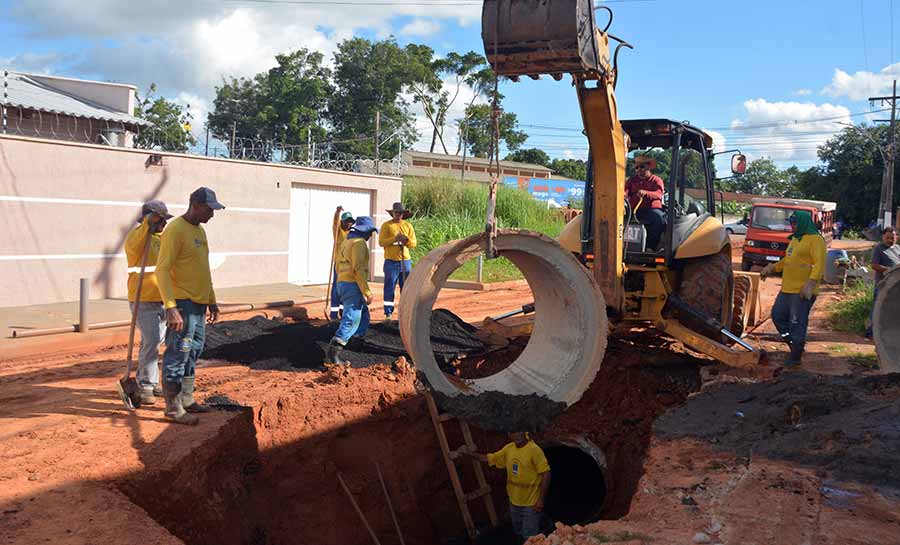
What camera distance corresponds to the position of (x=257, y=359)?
29.6ft

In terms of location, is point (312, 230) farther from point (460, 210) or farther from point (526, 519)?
point (526, 519)

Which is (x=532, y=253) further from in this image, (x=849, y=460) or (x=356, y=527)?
(x=356, y=527)

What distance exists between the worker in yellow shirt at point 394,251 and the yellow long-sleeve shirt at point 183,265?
5.21 m

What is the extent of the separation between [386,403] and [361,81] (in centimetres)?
3465

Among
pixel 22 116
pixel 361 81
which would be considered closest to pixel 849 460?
pixel 22 116

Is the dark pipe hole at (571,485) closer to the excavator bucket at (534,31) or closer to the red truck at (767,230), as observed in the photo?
the excavator bucket at (534,31)

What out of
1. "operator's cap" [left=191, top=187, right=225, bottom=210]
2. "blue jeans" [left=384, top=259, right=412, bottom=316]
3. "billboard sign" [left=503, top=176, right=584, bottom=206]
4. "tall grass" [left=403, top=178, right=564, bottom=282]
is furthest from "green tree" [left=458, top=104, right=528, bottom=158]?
"operator's cap" [left=191, top=187, right=225, bottom=210]

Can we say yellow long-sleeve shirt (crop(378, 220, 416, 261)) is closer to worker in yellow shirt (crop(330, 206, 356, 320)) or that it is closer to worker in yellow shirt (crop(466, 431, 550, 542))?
worker in yellow shirt (crop(330, 206, 356, 320))

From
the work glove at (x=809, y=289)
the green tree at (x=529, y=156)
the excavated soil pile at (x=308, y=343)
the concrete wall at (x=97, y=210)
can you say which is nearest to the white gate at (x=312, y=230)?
the concrete wall at (x=97, y=210)

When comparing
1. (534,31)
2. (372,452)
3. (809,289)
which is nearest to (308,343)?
(372,452)

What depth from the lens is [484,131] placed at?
44.6m

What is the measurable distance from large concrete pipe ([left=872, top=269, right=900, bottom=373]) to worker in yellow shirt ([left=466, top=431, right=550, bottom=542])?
4.15 metres

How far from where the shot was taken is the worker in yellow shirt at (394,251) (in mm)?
11602

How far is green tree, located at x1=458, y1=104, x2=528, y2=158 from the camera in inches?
1658
